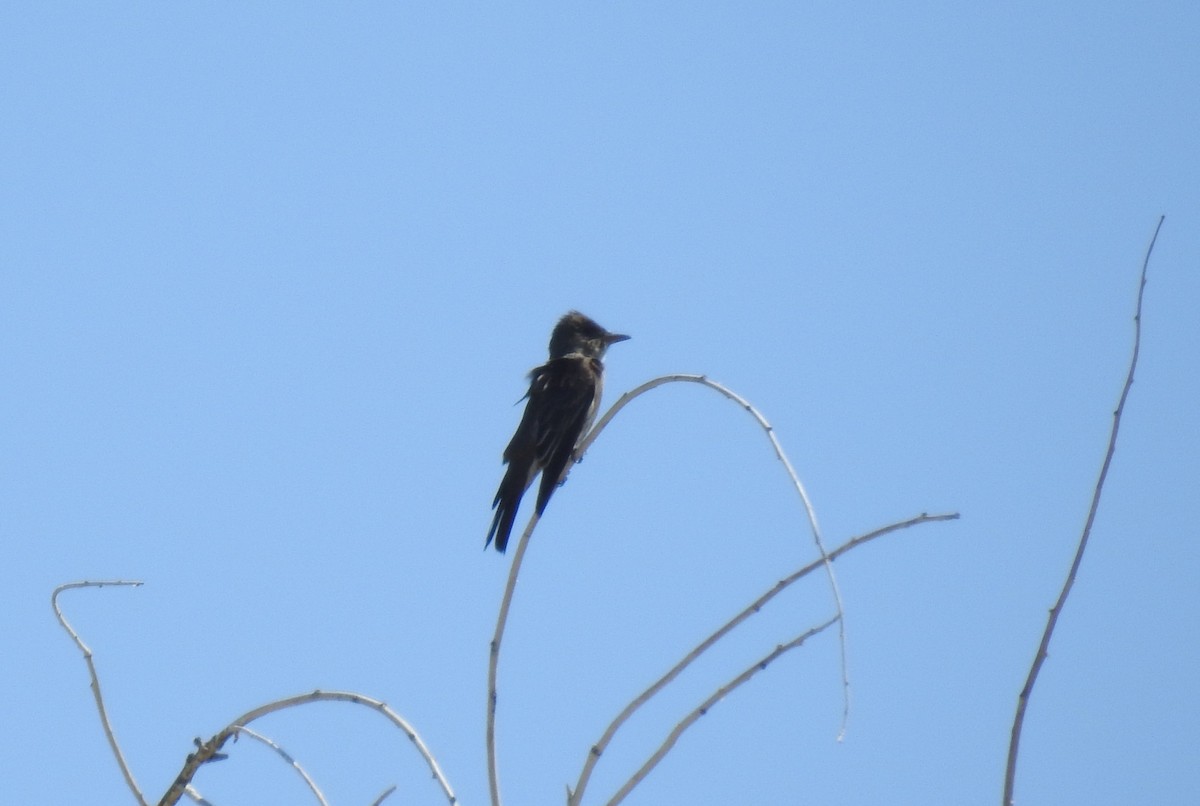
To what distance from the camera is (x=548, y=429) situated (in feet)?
32.4

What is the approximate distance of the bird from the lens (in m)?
9.59

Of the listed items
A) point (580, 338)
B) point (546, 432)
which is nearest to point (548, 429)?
point (546, 432)

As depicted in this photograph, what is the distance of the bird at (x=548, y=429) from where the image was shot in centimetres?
959

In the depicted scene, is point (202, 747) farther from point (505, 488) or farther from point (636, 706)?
point (505, 488)

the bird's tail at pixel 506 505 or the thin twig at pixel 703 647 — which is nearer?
the thin twig at pixel 703 647

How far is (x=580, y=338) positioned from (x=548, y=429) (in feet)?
5.23

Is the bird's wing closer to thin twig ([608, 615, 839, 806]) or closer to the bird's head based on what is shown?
the bird's head

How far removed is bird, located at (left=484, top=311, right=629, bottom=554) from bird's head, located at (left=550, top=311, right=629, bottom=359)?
49 cm

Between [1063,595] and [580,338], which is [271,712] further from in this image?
[580,338]

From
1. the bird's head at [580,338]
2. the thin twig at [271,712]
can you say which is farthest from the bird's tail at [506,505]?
the thin twig at [271,712]

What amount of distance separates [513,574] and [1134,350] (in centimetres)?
209

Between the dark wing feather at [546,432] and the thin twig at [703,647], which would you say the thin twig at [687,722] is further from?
the dark wing feather at [546,432]

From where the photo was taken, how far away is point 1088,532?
3.33 metres

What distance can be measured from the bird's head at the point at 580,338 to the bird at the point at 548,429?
0.49m
